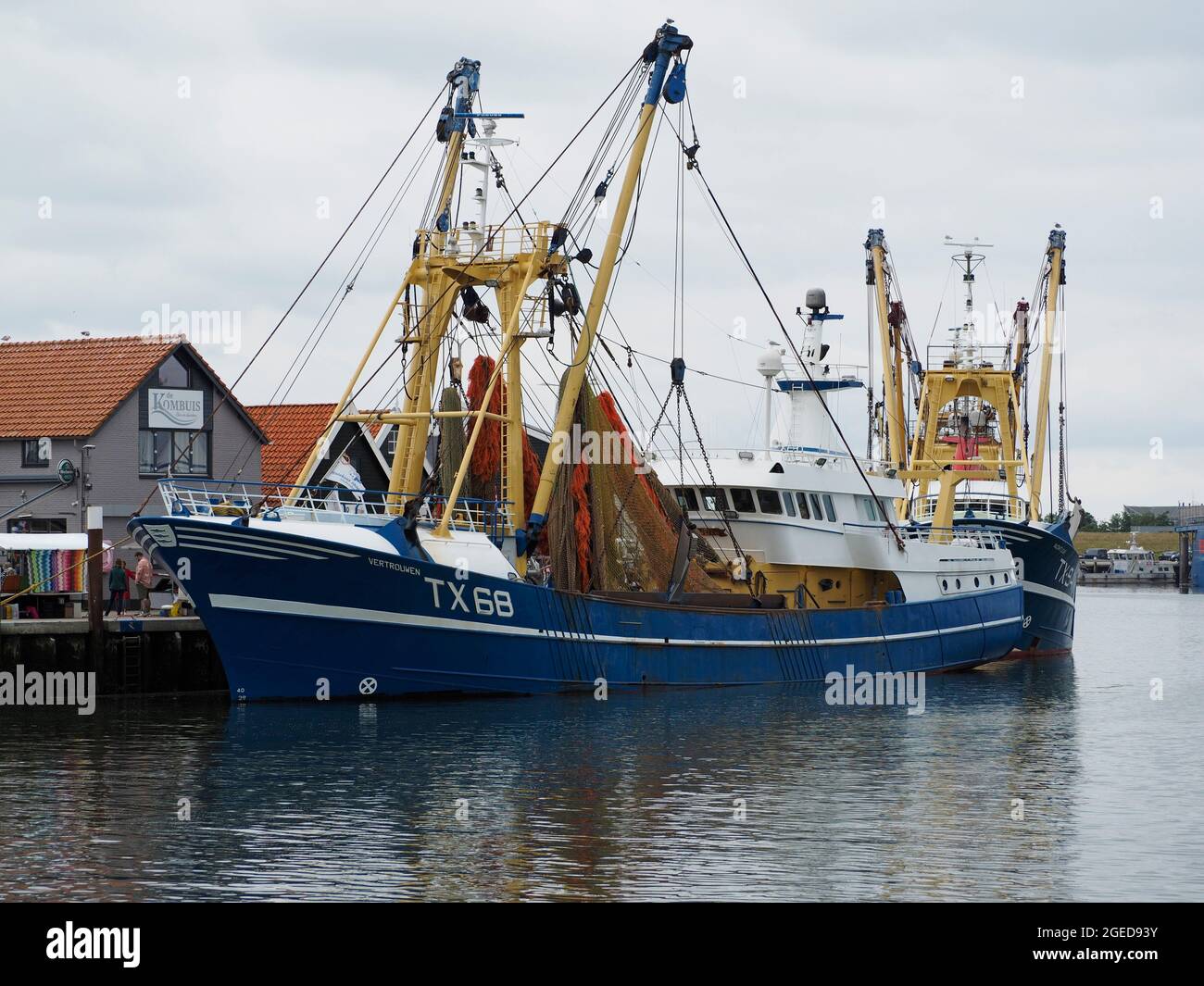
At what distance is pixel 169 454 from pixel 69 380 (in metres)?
3.15

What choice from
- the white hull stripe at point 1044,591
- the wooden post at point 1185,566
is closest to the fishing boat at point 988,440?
the white hull stripe at point 1044,591

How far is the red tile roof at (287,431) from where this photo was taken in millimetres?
47656

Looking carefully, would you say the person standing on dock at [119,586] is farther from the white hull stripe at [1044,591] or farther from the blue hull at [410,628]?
the white hull stripe at [1044,591]

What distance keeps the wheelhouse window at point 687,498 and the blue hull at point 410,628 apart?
11.6 ft

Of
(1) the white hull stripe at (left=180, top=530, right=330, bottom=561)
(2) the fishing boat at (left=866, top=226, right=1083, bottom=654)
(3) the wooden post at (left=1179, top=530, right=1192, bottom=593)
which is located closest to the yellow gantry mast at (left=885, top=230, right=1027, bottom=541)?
(2) the fishing boat at (left=866, top=226, right=1083, bottom=654)

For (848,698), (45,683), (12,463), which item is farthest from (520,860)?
(12,463)

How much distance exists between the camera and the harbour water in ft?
56.6

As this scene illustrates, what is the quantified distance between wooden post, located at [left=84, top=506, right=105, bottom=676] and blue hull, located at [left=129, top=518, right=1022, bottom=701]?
7.15ft

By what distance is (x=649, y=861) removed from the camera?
1808 centimetres

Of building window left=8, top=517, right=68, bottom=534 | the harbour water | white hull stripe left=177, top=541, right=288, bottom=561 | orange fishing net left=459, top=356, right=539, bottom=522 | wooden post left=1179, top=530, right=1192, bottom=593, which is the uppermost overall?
orange fishing net left=459, top=356, right=539, bottom=522

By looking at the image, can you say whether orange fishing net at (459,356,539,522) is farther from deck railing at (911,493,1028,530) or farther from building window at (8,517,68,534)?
deck railing at (911,493,1028,530)

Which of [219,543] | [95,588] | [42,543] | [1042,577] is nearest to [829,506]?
[1042,577]

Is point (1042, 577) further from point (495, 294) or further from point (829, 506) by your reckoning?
point (495, 294)

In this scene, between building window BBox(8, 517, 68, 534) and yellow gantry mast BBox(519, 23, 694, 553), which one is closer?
yellow gantry mast BBox(519, 23, 694, 553)
